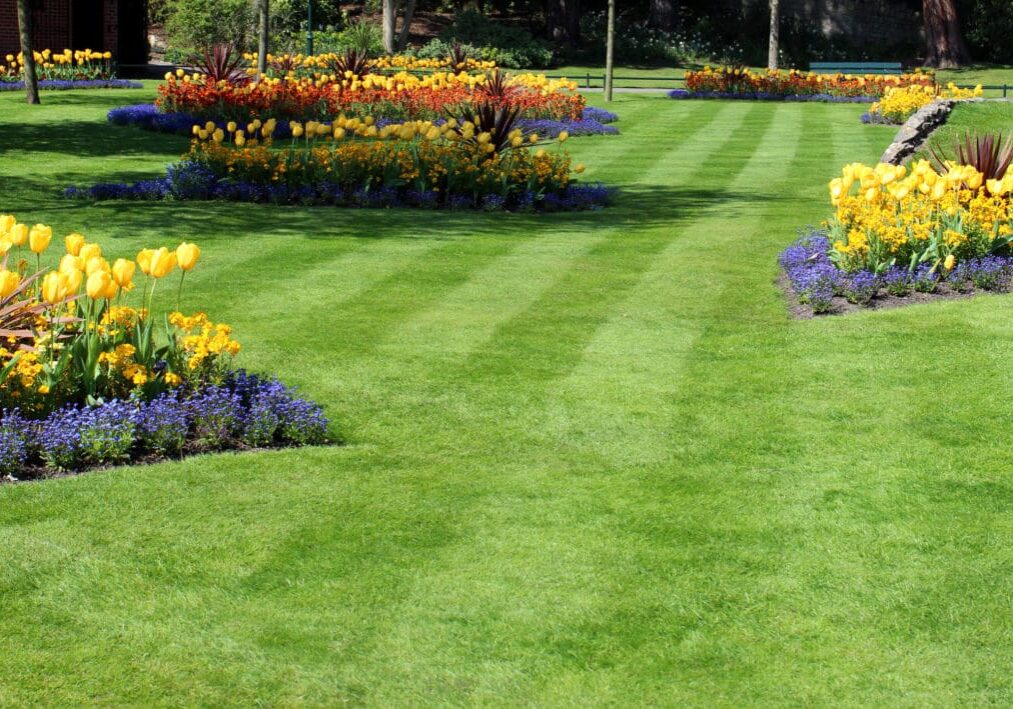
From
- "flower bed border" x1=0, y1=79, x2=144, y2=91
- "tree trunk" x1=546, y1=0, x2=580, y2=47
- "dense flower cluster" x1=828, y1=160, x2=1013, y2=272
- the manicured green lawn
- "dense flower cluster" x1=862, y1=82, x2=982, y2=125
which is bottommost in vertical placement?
the manicured green lawn

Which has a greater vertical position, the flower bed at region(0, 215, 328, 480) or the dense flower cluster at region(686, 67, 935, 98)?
the dense flower cluster at region(686, 67, 935, 98)

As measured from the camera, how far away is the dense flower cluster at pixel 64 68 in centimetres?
3697

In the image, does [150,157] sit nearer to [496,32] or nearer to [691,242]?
[691,242]

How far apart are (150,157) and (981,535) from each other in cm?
1814

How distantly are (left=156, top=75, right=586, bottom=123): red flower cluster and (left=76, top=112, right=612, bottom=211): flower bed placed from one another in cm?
764

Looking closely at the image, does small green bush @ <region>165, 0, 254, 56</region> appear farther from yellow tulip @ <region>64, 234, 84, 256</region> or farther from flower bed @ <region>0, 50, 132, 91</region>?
yellow tulip @ <region>64, 234, 84, 256</region>

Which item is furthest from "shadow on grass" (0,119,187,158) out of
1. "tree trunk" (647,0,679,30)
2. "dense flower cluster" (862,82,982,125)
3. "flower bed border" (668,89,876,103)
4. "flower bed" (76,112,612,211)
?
"tree trunk" (647,0,679,30)

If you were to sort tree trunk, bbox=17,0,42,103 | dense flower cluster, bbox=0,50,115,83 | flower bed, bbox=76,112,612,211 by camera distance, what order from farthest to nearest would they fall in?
dense flower cluster, bbox=0,50,115,83 → tree trunk, bbox=17,0,42,103 → flower bed, bbox=76,112,612,211

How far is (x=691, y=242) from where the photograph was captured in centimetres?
1548

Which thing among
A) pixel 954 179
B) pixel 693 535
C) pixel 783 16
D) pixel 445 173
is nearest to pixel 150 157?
pixel 445 173

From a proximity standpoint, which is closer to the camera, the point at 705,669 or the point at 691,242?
the point at 705,669

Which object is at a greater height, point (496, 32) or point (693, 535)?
point (496, 32)

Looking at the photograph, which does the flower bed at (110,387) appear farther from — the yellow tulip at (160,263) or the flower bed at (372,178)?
the flower bed at (372,178)

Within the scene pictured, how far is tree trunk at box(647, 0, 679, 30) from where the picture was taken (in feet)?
194
